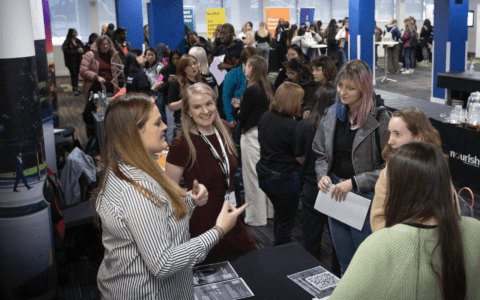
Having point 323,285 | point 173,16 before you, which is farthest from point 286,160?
point 173,16

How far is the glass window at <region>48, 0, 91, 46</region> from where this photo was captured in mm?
16469

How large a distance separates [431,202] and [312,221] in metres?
1.84

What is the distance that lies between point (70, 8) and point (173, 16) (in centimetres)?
875

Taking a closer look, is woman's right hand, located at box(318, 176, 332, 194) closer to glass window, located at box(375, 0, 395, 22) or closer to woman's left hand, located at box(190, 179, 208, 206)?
woman's left hand, located at box(190, 179, 208, 206)

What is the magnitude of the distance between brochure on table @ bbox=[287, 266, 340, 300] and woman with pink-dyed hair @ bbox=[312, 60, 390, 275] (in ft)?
1.45

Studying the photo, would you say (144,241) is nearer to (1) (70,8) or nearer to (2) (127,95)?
(2) (127,95)

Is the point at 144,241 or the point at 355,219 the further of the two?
the point at 355,219

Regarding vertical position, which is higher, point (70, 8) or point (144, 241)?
point (70, 8)

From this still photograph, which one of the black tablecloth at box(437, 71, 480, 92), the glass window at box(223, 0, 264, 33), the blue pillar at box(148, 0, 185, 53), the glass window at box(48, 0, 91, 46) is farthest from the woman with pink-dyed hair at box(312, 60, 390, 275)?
the glass window at box(223, 0, 264, 33)

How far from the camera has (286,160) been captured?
A: 3.13 metres

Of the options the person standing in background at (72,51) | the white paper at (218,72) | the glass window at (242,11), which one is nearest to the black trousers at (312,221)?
the white paper at (218,72)

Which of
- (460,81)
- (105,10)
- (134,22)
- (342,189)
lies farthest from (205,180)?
(105,10)

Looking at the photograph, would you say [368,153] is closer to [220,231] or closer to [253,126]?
[220,231]

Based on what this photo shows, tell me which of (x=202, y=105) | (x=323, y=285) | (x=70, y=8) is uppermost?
(x=70, y=8)
